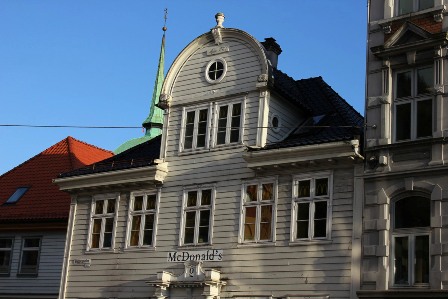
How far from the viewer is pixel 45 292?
104 ft

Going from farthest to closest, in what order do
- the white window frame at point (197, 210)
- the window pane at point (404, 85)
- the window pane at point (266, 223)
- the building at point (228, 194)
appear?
the white window frame at point (197, 210)
the window pane at point (266, 223)
the building at point (228, 194)
the window pane at point (404, 85)

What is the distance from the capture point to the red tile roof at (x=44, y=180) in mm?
33469

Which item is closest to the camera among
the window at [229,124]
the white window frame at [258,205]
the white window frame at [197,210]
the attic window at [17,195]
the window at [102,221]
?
the white window frame at [258,205]

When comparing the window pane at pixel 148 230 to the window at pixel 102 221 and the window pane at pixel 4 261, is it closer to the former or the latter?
the window at pixel 102 221

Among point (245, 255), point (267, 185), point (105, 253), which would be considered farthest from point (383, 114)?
point (105, 253)

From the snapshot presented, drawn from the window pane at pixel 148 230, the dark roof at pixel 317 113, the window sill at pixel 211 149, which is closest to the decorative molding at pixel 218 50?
the dark roof at pixel 317 113

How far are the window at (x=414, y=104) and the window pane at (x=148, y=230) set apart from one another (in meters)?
9.63

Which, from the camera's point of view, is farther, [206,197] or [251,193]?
[206,197]

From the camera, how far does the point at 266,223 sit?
2372 centimetres

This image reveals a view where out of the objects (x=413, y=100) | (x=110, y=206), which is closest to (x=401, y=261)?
(x=413, y=100)

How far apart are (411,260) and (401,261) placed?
0.32 metres

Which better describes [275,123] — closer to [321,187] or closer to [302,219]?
[321,187]

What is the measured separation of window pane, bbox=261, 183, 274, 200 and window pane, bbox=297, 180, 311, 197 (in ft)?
3.36

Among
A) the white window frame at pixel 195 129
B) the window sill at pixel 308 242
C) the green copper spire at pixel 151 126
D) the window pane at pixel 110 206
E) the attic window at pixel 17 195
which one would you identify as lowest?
the window sill at pixel 308 242
